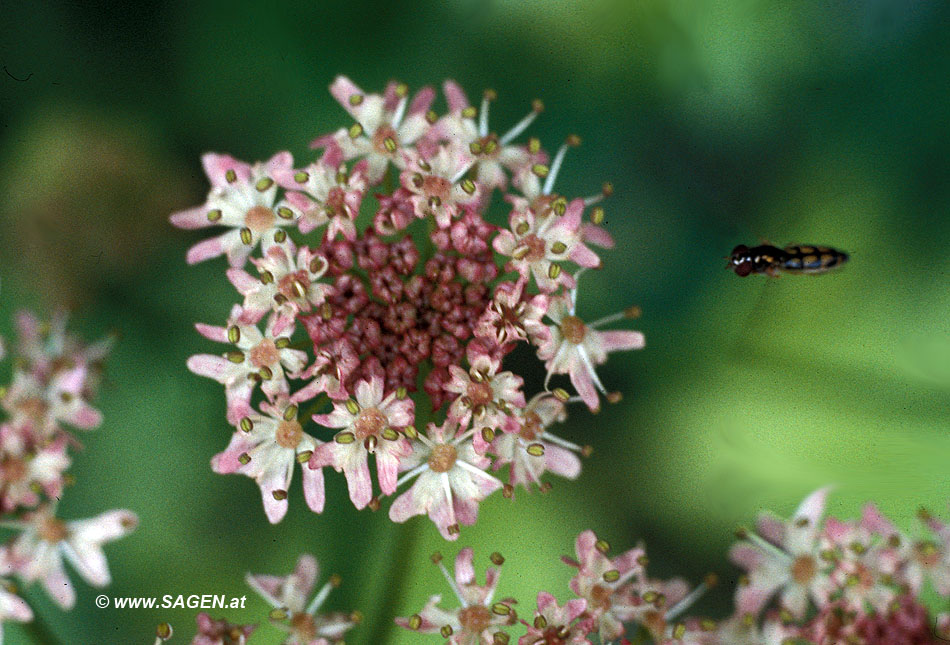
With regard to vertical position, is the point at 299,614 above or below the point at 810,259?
below

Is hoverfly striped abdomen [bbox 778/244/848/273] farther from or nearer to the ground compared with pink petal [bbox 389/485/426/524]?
farther from the ground

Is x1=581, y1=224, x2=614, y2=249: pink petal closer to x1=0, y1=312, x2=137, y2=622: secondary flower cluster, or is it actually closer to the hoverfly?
the hoverfly

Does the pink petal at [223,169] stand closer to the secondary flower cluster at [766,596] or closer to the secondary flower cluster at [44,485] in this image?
the secondary flower cluster at [44,485]

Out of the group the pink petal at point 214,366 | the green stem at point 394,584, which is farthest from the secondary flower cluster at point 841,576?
the pink petal at point 214,366

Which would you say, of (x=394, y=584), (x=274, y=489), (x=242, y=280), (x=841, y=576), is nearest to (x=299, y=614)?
(x=394, y=584)

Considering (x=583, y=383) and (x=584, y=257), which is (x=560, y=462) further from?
(x=584, y=257)

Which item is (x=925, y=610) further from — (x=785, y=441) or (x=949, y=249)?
(x=949, y=249)

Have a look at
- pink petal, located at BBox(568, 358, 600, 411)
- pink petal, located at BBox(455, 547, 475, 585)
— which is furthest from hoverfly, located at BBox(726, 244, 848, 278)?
pink petal, located at BBox(455, 547, 475, 585)
